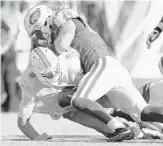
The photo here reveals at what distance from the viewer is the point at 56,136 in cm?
447

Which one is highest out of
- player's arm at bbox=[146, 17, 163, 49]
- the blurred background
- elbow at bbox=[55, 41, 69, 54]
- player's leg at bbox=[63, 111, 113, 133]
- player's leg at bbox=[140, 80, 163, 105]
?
player's arm at bbox=[146, 17, 163, 49]

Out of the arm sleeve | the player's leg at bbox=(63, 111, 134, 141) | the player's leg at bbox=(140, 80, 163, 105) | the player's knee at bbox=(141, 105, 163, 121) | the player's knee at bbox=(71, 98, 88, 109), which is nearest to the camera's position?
the player's knee at bbox=(141, 105, 163, 121)

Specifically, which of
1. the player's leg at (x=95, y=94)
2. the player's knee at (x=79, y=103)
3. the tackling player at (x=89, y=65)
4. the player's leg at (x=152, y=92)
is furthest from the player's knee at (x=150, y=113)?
the player's leg at (x=152, y=92)

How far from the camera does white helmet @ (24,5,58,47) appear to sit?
4070mm

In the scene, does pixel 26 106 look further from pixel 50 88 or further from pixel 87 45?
pixel 87 45

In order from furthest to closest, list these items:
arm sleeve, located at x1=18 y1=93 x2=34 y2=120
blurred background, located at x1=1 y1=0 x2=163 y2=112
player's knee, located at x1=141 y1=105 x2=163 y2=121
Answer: blurred background, located at x1=1 y1=0 x2=163 y2=112 → arm sleeve, located at x1=18 y1=93 x2=34 y2=120 → player's knee, located at x1=141 y1=105 x2=163 y2=121

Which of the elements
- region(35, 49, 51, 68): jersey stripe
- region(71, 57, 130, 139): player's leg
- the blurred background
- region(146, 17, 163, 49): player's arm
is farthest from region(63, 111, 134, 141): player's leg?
the blurred background

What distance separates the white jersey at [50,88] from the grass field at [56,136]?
0.17 meters

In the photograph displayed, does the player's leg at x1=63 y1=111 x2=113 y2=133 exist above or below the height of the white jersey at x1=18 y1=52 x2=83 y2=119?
below

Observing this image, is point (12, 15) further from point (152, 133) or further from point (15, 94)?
point (152, 133)

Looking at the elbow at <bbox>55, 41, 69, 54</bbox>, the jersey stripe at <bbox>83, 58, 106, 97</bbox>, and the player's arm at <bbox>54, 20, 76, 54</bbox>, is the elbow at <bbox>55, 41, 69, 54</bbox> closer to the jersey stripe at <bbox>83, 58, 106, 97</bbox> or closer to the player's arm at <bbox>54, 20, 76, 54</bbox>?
the player's arm at <bbox>54, 20, 76, 54</bbox>

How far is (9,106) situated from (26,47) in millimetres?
587

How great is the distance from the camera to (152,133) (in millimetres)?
4016

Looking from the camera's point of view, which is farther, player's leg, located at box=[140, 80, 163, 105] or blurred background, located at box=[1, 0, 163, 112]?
blurred background, located at box=[1, 0, 163, 112]
